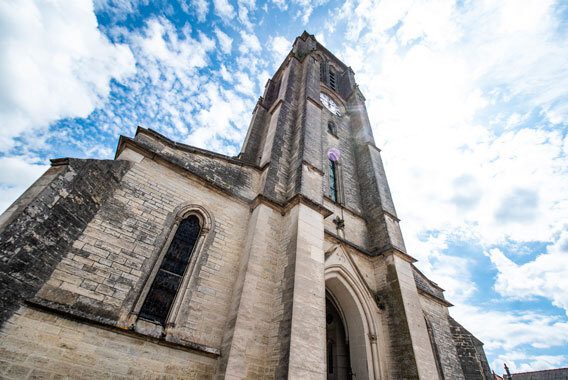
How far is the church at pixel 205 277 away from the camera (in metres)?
4.27

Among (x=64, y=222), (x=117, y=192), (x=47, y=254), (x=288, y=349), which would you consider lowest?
(x=288, y=349)

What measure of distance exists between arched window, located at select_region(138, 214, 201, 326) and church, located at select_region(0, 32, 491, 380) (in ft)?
0.09

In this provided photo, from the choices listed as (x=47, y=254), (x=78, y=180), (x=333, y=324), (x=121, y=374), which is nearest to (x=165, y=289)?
(x=121, y=374)

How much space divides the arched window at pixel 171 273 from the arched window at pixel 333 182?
555cm

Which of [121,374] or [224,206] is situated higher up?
[224,206]

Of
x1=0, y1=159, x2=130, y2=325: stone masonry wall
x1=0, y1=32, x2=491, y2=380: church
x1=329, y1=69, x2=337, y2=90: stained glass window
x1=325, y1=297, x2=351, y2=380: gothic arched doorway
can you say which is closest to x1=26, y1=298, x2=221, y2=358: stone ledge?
x1=0, y1=32, x2=491, y2=380: church

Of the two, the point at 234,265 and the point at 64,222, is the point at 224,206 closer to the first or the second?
the point at 234,265

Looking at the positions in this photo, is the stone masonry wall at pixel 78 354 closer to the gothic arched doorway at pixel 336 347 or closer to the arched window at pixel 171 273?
the arched window at pixel 171 273

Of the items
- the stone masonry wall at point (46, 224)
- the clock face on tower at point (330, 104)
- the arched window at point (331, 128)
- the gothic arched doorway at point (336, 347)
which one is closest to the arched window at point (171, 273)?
the stone masonry wall at point (46, 224)

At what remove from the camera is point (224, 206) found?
7320mm

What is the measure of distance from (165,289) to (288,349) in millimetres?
2694

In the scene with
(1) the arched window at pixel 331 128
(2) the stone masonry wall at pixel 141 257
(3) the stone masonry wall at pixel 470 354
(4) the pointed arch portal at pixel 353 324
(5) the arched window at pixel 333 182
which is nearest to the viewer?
(2) the stone masonry wall at pixel 141 257

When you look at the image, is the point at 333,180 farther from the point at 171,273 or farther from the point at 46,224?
the point at 46,224

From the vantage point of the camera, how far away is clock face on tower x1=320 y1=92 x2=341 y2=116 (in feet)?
50.3
